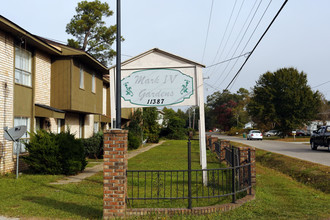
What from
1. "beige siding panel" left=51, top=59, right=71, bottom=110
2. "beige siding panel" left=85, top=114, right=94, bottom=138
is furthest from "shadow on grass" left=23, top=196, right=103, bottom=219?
"beige siding panel" left=85, top=114, right=94, bottom=138

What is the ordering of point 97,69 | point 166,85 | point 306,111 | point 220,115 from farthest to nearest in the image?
point 220,115
point 306,111
point 97,69
point 166,85

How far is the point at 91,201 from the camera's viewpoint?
7.71m

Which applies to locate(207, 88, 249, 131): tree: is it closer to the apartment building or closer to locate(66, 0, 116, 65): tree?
locate(66, 0, 116, 65): tree

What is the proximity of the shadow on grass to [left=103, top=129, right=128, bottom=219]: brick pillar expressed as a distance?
0.46 meters

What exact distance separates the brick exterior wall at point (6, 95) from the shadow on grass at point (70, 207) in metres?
4.41

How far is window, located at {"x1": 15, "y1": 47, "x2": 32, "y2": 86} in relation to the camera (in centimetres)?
1285

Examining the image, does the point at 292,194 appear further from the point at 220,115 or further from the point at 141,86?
the point at 220,115

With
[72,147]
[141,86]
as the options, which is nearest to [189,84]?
[141,86]

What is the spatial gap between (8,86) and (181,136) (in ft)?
122

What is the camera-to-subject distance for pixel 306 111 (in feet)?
146

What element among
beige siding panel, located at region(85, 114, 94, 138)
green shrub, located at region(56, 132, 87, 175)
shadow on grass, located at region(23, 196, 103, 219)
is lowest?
shadow on grass, located at region(23, 196, 103, 219)

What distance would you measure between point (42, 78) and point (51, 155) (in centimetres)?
A: 442

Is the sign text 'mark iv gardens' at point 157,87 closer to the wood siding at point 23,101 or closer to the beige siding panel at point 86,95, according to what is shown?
the wood siding at point 23,101

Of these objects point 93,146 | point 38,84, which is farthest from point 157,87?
point 93,146
